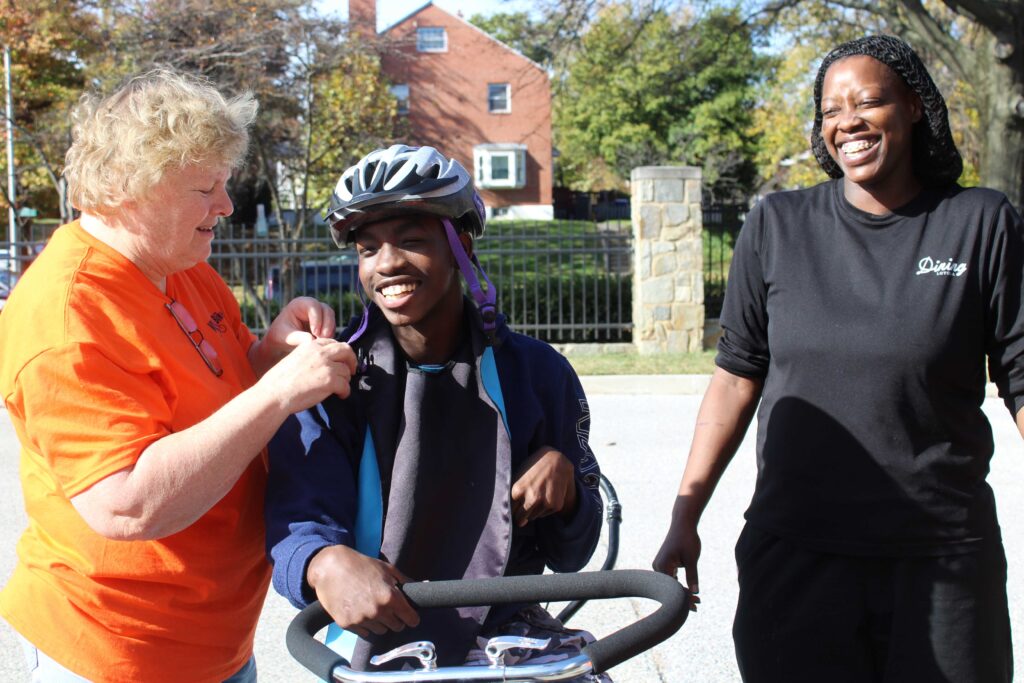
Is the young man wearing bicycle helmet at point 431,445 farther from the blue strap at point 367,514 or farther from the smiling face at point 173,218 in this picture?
the smiling face at point 173,218

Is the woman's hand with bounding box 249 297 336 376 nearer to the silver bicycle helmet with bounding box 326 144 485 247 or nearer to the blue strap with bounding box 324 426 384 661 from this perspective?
the silver bicycle helmet with bounding box 326 144 485 247

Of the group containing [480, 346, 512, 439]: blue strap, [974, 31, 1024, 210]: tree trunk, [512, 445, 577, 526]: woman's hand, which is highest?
[974, 31, 1024, 210]: tree trunk

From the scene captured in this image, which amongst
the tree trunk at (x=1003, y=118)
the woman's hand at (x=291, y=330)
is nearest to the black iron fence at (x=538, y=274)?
the tree trunk at (x=1003, y=118)

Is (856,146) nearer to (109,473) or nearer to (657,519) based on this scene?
(109,473)

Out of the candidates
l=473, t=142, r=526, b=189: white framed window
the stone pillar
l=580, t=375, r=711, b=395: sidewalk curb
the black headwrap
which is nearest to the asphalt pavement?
l=580, t=375, r=711, b=395: sidewalk curb

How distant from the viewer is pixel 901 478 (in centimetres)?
214

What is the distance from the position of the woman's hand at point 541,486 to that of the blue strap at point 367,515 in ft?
0.83

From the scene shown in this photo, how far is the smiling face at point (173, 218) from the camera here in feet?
6.25

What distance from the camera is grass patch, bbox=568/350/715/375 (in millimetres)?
11234

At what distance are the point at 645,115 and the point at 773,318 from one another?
55101mm

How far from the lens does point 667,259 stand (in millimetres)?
12195

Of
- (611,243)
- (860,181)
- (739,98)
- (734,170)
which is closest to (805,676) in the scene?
(860,181)

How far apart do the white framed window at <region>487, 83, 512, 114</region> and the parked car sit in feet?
108

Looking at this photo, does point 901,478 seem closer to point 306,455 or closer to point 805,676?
point 805,676
